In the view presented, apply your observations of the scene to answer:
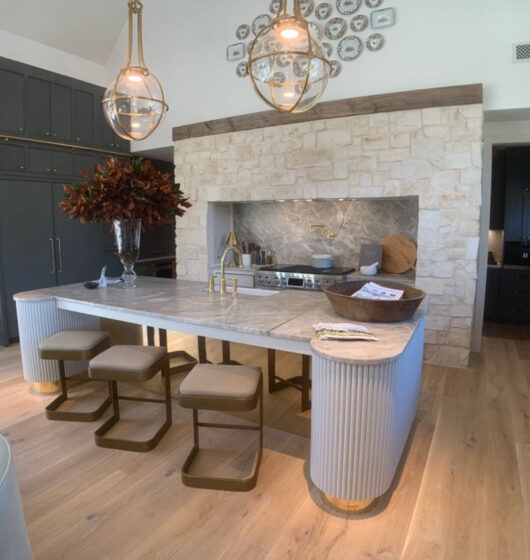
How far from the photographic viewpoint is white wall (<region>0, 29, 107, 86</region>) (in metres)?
4.63

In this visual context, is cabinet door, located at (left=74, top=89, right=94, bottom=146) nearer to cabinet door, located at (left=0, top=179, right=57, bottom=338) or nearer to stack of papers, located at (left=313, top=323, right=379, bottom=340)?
cabinet door, located at (left=0, top=179, right=57, bottom=338)

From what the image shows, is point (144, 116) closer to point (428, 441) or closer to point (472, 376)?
point (428, 441)

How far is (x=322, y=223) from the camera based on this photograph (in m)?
5.04

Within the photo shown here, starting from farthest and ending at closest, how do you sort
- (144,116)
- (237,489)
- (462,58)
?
(462,58) < (144,116) < (237,489)

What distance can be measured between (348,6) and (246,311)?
136 inches

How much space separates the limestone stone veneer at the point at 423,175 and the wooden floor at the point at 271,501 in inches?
44.7

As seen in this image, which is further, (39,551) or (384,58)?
(384,58)

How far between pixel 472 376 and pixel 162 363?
9.13 ft

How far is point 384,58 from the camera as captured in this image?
3947 mm

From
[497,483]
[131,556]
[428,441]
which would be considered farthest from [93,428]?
[497,483]

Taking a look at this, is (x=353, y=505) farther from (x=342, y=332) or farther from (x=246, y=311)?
(x=246, y=311)

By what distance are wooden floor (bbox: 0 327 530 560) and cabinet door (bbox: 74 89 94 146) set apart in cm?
364

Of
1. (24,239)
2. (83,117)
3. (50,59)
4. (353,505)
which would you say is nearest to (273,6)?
(83,117)

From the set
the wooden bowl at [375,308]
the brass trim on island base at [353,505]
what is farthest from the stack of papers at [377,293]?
the brass trim on island base at [353,505]
